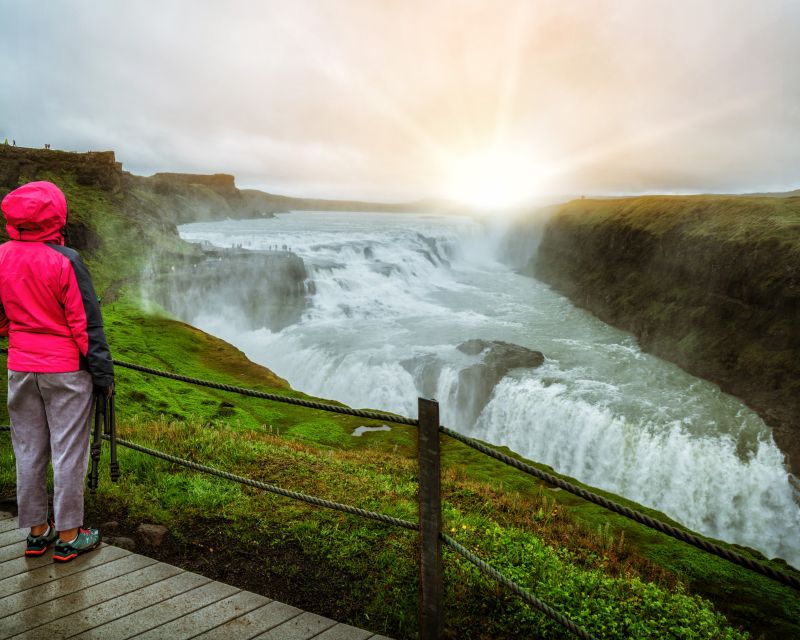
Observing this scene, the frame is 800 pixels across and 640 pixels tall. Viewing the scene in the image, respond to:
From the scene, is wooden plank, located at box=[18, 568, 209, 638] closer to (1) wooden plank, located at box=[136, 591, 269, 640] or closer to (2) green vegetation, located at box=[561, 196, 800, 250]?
(1) wooden plank, located at box=[136, 591, 269, 640]

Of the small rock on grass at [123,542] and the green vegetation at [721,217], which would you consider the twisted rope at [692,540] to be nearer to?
the small rock on grass at [123,542]

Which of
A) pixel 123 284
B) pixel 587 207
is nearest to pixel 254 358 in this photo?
pixel 123 284

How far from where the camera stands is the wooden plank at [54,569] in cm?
362

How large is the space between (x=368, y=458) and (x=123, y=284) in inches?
960

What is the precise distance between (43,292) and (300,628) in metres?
2.91

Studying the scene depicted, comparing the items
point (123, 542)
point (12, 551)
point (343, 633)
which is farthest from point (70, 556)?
point (343, 633)

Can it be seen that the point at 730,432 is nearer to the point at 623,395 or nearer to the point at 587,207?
the point at 623,395

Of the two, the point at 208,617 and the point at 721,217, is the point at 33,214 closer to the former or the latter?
the point at 208,617

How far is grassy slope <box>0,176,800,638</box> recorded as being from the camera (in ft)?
14.0

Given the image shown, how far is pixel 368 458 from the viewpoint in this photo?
1094 centimetres

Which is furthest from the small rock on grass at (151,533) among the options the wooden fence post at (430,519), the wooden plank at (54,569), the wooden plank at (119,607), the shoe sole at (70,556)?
the wooden fence post at (430,519)

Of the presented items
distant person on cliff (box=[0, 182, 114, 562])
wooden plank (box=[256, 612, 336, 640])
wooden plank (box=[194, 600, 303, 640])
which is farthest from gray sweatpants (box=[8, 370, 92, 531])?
wooden plank (box=[256, 612, 336, 640])

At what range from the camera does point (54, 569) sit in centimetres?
384

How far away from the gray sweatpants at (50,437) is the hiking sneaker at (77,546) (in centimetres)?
14
